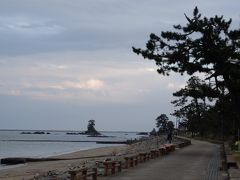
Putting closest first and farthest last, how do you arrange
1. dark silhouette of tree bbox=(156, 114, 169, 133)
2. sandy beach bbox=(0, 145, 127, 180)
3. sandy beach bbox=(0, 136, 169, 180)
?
sandy beach bbox=(0, 136, 169, 180) → sandy beach bbox=(0, 145, 127, 180) → dark silhouette of tree bbox=(156, 114, 169, 133)

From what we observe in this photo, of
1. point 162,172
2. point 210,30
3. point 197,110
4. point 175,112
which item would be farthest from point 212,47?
point 175,112

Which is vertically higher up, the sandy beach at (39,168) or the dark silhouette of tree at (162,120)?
the dark silhouette of tree at (162,120)

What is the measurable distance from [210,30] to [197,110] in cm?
7073

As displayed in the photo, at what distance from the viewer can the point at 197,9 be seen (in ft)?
133

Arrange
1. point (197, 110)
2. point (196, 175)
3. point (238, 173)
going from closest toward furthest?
point (238, 173) → point (196, 175) → point (197, 110)

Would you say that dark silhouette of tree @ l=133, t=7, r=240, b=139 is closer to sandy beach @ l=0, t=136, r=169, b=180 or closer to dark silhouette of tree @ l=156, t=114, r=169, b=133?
sandy beach @ l=0, t=136, r=169, b=180

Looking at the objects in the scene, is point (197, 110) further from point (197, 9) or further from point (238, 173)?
point (238, 173)

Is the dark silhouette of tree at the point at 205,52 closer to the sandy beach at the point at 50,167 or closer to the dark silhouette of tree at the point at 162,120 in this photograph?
the sandy beach at the point at 50,167

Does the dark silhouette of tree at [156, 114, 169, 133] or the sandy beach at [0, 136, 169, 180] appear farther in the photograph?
the dark silhouette of tree at [156, 114, 169, 133]

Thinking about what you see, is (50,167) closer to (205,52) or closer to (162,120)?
(205,52)

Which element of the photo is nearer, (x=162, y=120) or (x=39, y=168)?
(x=39, y=168)

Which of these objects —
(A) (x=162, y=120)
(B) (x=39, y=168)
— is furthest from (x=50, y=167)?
(A) (x=162, y=120)

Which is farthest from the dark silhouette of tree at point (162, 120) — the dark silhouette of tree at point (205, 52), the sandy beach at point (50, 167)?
the dark silhouette of tree at point (205, 52)

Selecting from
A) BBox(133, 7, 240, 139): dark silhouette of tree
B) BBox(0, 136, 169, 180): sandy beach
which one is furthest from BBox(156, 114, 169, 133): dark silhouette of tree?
BBox(133, 7, 240, 139): dark silhouette of tree
